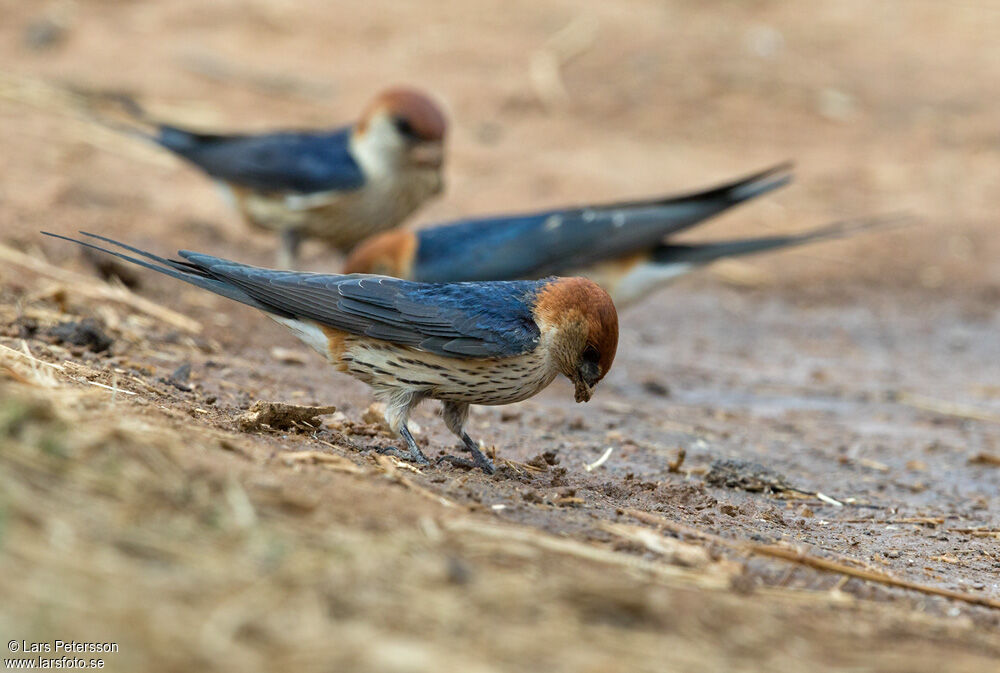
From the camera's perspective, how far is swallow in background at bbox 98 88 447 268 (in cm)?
905

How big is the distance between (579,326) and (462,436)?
0.69m

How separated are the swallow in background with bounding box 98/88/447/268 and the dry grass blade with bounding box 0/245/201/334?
7.91 ft

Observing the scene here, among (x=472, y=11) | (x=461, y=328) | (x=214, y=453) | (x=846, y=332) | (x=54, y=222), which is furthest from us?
(x=472, y=11)

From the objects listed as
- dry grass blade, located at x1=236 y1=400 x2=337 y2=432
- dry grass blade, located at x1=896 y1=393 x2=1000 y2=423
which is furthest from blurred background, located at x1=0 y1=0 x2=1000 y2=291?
dry grass blade, located at x1=236 y1=400 x2=337 y2=432

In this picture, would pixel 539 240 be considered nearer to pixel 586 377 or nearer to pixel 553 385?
pixel 553 385

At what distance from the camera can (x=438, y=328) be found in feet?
16.0

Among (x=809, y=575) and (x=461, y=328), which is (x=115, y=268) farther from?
(x=809, y=575)

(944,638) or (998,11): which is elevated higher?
(998,11)

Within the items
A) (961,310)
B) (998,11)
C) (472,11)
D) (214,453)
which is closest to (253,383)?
(214,453)

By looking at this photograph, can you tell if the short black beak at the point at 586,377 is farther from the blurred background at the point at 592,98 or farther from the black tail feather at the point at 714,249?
the blurred background at the point at 592,98

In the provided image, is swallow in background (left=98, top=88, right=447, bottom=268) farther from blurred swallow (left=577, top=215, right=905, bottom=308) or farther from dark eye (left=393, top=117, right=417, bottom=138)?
blurred swallow (left=577, top=215, right=905, bottom=308)

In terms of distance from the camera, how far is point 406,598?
9.02 feet

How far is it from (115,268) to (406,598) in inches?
199

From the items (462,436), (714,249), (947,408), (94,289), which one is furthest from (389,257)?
(947,408)
